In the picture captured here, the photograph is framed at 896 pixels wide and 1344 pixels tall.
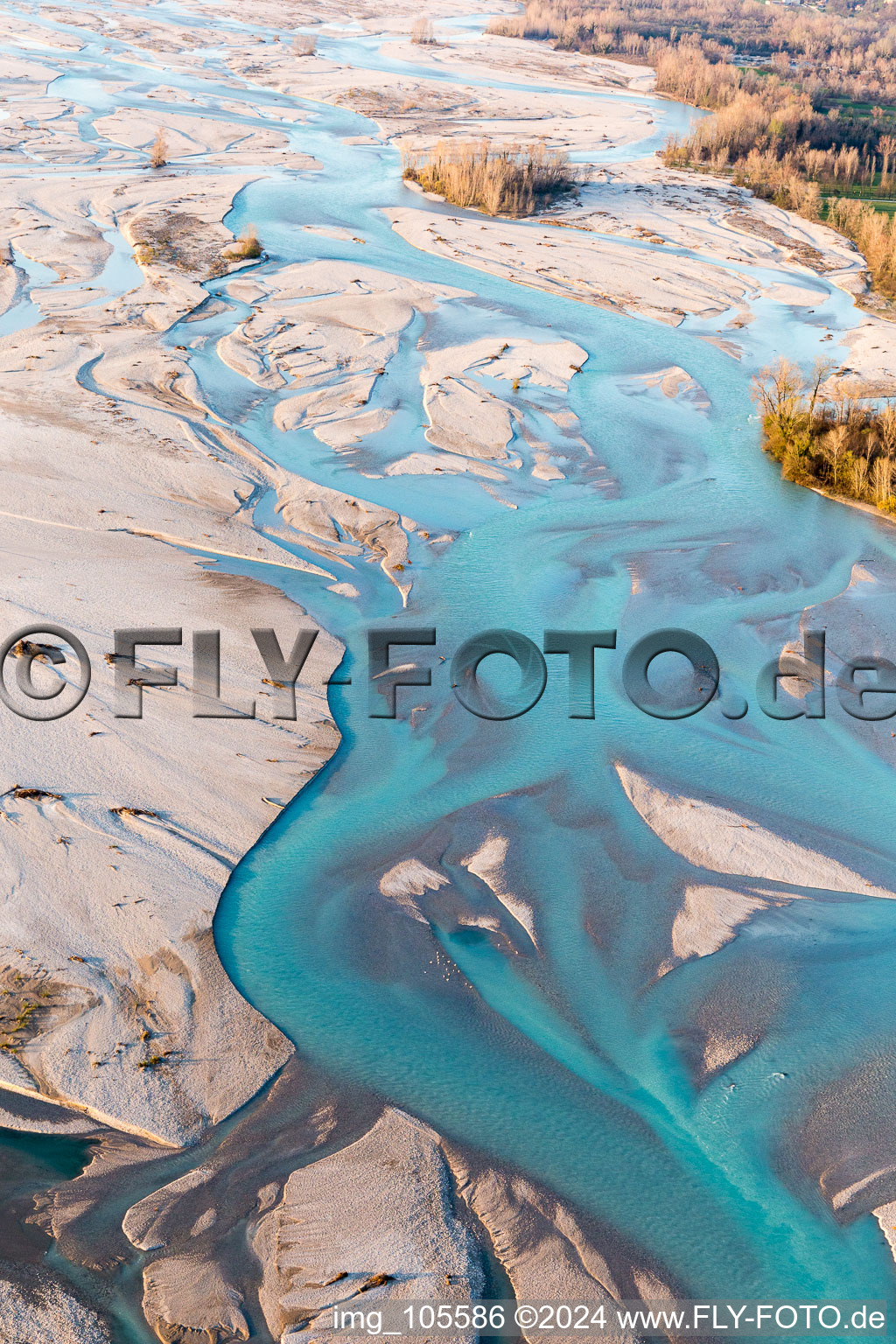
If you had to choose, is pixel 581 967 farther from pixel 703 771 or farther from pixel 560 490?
pixel 560 490

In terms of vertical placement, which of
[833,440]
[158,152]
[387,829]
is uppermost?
[158,152]

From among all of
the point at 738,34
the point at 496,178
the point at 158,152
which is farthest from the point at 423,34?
the point at 496,178

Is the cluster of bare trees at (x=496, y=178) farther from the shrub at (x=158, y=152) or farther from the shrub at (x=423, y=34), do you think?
the shrub at (x=423, y=34)

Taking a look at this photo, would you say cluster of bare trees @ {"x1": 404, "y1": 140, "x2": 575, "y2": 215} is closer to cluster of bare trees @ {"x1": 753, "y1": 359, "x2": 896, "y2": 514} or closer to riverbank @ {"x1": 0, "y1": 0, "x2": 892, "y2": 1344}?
riverbank @ {"x1": 0, "y1": 0, "x2": 892, "y2": 1344}

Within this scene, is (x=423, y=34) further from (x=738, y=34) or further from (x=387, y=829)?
(x=387, y=829)

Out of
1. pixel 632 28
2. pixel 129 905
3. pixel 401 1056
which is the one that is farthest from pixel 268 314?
pixel 632 28

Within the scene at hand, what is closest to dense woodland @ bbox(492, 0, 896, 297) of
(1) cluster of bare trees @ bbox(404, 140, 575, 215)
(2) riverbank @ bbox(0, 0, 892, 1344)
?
(1) cluster of bare trees @ bbox(404, 140, 575, 215)
